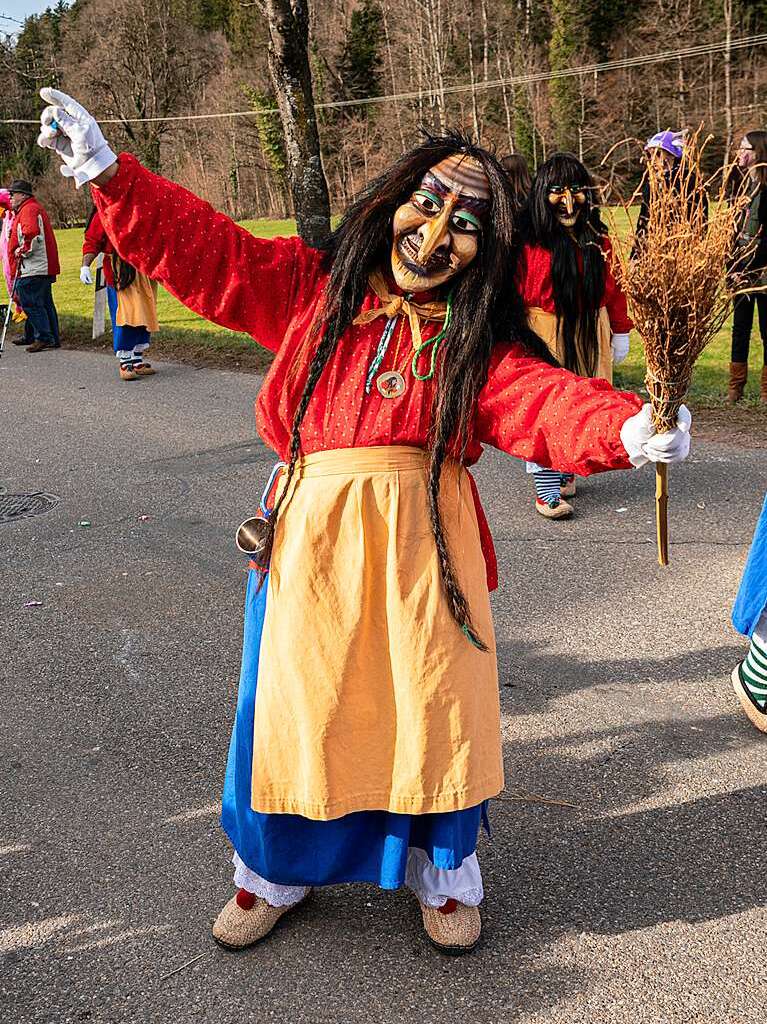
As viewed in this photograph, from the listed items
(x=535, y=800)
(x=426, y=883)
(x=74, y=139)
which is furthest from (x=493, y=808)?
(x=74, y=139)

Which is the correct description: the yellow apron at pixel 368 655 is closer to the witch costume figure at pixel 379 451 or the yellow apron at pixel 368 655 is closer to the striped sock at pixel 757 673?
the witch costume figure at pixel 379 451

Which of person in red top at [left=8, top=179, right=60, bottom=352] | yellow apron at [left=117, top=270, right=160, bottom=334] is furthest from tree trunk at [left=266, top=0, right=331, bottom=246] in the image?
person in red top at [left=8, top=179, right=60, bottom=352]

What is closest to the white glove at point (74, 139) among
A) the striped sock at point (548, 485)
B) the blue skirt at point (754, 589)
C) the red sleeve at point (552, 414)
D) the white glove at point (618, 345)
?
the red sleeve at point (552, 414)

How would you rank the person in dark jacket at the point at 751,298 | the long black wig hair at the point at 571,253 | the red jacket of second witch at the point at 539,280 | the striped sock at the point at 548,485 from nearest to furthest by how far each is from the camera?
1. the long black wig hair at the point at 571,253
2. the red jacket of second witch at the point at 539,280
3. the striped sock at the point at 548,485
4. the person in dark jacket at the point at 751,298

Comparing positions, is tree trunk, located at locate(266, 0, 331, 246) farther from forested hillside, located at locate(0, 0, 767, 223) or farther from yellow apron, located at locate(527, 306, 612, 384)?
forested hillside, located at locate(0, 0, 767, 223)

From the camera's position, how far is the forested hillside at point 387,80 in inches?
1296

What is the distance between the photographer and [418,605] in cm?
248

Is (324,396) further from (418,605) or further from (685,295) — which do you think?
(685,295)

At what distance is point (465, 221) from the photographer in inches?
97.3

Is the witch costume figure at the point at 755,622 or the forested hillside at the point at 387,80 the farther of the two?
the forested hillside at the point at 387,80

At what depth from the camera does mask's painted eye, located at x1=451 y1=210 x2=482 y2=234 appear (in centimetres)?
247

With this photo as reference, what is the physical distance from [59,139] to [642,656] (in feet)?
9.84

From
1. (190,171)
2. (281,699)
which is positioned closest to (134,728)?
(281,699)

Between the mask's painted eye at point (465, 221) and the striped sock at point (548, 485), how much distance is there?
140 inches
